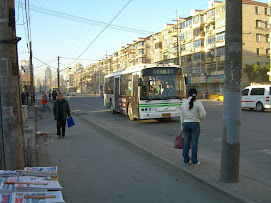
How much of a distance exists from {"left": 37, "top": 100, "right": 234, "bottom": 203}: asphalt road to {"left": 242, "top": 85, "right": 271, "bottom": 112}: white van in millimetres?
15389

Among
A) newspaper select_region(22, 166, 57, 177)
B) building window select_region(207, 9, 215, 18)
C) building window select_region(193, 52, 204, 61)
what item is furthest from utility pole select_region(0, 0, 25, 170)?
building window select_region(193, 52, 204, 61)

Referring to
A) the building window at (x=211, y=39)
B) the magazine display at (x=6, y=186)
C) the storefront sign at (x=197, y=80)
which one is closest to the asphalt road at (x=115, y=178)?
the magazine display at (x=6, y=186)

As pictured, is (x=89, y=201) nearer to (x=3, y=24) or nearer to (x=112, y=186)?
(x=112, y=186)

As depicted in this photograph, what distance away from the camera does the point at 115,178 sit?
18.7 feet

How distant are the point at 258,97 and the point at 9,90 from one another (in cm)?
2037

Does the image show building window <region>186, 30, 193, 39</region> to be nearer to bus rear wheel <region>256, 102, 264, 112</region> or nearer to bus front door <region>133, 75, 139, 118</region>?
bus rear wheel <region>256, 102, 264, 112</region>

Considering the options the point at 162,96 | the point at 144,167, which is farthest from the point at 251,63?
the point at 144,167

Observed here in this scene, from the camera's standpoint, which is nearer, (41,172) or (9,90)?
(41,172)

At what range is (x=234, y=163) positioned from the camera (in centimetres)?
462

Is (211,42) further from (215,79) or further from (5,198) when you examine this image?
(5,198)

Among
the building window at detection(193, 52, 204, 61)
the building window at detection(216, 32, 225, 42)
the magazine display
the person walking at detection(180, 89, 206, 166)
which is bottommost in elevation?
the magazine display

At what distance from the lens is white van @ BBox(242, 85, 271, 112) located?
20.4 metres

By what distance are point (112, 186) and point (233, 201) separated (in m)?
2.24

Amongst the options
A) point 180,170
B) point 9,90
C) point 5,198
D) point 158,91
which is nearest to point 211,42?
point 158,91
